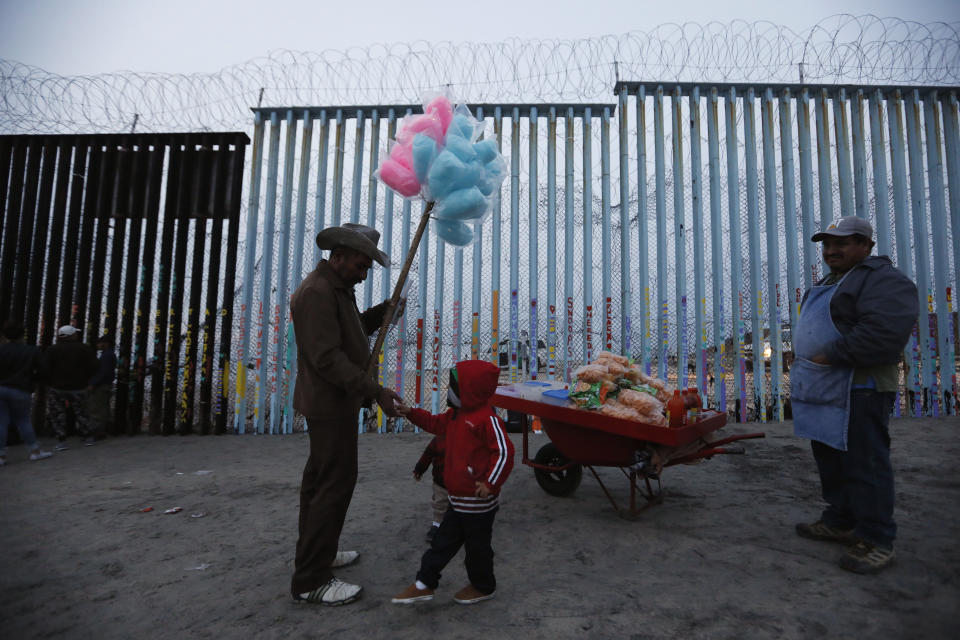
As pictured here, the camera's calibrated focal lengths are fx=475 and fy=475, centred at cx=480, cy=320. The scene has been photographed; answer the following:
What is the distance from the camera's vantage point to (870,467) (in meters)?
2.73

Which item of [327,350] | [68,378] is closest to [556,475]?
[327,350]

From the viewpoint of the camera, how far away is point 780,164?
6781mm

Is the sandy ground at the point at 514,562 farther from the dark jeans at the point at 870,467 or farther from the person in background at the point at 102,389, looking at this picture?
the person in background at the point at 102,389

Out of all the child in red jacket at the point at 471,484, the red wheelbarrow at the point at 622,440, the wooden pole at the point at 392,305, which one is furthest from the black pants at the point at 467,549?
the red wheelbarrow at the point at 622,440

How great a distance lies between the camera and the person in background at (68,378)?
6676mm

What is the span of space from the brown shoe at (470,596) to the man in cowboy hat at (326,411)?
530 mm

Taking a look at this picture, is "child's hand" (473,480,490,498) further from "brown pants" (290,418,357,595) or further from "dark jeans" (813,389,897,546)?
"dark jeans" (813,389,897,546)

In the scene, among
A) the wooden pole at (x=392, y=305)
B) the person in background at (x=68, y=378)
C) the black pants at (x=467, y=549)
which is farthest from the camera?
the person in background at (x=68, y=378)

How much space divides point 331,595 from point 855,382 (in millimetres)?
3180

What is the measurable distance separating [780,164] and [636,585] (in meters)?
6.55

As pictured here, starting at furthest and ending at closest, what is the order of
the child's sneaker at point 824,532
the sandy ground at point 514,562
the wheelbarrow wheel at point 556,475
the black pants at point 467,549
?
the wheelbarrow wheel at point 556,475, the child's sneaker at point 824,532, the black pants at point 467,549, the sandy ground at point 514,562

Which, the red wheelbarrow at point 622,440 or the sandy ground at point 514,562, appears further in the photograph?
the red wheelbarrow at point 622,440

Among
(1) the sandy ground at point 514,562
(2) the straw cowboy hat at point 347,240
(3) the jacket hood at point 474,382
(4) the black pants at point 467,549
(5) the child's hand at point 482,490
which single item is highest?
(2) the straw cowboy hat at point 347,240

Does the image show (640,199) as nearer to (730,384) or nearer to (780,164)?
(780,164)
